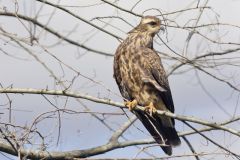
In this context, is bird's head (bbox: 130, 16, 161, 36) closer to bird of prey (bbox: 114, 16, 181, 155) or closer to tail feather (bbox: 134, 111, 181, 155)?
bird of prey (bbox: 114, 16, 181, 155)

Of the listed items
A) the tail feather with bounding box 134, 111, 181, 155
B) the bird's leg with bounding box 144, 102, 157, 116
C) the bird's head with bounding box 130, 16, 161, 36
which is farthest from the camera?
the bird's head with bounding box 130, 16, 161, 36

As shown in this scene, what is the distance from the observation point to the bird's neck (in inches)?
254

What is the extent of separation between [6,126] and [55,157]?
1269mm

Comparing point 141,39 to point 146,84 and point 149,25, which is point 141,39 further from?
point 146,84

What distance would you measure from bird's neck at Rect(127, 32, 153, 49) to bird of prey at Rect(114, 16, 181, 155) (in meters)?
0.12

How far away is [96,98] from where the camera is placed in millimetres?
4516

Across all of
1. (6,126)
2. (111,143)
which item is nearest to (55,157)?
(111,143)

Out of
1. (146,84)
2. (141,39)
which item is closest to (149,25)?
(141,39)

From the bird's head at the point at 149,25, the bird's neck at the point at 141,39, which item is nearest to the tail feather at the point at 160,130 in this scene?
the bird's neck at the point at 141,39

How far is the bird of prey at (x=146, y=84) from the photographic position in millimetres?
6082

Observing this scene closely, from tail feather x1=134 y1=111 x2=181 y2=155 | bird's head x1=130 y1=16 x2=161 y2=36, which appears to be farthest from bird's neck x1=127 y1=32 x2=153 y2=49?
tail feather x1=134 y1=111 x2=181 y2=155

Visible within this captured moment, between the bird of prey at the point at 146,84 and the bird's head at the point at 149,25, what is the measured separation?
0.22 ft

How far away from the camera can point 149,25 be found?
6.51m

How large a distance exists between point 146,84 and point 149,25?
2.31 ft
